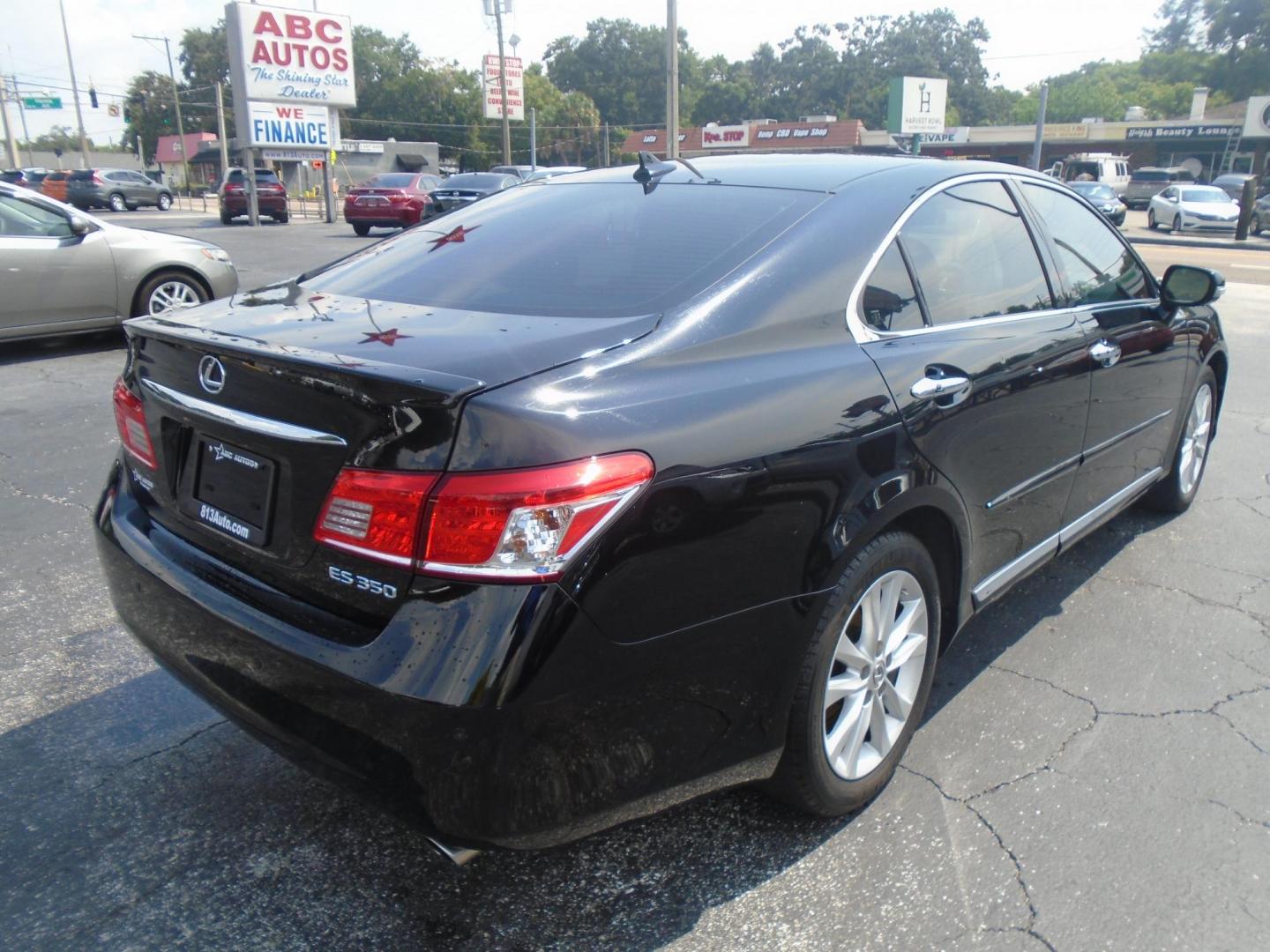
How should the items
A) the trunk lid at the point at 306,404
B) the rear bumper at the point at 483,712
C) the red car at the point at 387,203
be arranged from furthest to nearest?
the red car at the point at 387,203 < the trunk lid at the point at 306,404 < the rear bumper at the point at 483,712

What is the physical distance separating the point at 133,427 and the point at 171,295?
7066mm

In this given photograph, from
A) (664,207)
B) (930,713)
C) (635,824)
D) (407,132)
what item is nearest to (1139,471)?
(930,713)

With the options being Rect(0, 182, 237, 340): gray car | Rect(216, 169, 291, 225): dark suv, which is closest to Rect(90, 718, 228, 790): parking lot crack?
Rect(0, 182, 237, 340): gray car

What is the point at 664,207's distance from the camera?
2.87m

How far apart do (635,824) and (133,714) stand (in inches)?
64.4

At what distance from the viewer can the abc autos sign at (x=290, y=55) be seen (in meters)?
28.1

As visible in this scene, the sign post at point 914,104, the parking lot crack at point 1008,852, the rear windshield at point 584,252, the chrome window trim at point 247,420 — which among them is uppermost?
the sign post at point 914,104

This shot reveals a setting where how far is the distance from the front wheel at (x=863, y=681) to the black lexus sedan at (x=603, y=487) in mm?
10

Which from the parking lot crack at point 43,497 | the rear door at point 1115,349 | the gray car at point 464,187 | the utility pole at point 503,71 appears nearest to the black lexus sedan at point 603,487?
the rear door at point 1115,349

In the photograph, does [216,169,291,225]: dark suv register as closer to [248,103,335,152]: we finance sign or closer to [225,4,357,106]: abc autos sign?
[248,103,335,152]: we finance sign

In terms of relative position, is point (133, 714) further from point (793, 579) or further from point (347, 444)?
point (793, 579)

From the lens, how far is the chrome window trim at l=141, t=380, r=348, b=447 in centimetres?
196

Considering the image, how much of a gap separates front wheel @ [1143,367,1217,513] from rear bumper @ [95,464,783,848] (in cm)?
334

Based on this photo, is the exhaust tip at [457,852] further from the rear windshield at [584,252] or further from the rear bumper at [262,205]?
the rear bumper at [262,205]
